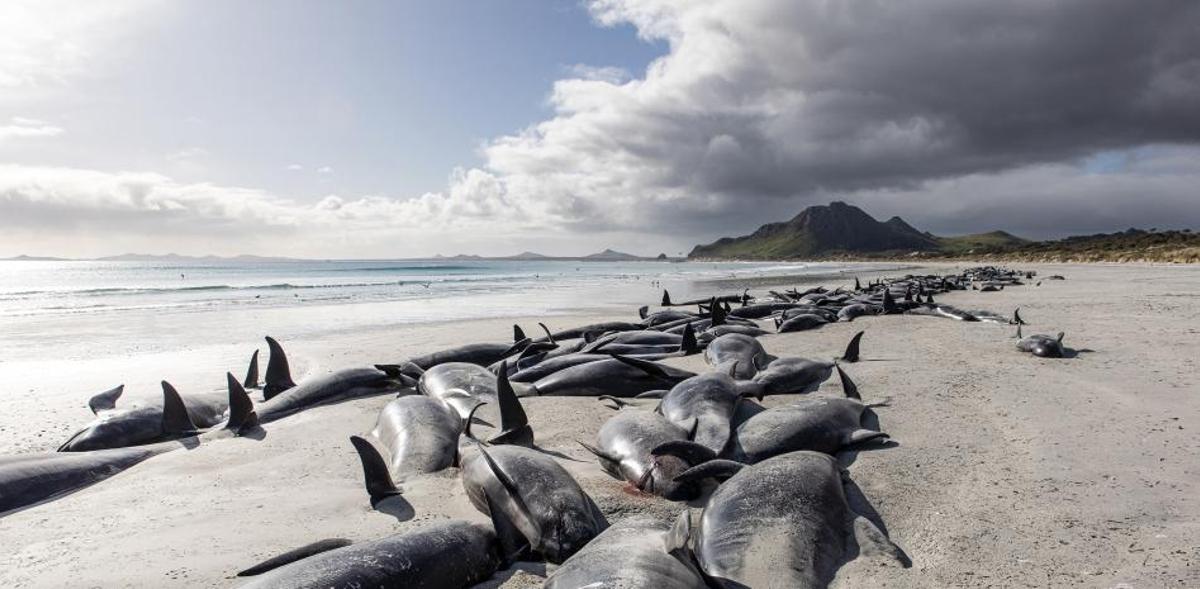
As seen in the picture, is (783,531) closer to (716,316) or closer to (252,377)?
(252,377)

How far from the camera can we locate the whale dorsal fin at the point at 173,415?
6.46 m

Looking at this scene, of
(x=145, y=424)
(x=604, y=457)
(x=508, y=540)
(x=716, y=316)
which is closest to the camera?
(x=508, y=540)

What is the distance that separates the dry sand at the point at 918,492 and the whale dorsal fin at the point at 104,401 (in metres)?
0.25

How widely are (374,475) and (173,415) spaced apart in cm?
363

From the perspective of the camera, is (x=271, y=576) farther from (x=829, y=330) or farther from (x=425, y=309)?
(x=425, y=309)

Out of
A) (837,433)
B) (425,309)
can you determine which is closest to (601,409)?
(837,433)

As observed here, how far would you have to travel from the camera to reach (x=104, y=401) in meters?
7.57

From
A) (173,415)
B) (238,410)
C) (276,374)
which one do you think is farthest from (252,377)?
(238,410)

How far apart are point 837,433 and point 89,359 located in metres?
12.8

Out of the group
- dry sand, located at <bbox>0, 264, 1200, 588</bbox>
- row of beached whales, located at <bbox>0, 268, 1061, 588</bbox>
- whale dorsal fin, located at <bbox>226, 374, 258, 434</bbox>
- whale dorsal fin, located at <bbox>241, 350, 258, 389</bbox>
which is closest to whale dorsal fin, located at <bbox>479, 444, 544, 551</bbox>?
row of beached whales, located at <bbox>0, 268, 1061, 588</bbox>

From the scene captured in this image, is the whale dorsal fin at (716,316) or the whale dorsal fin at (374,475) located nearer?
the whale dorsal fin at (374,475)

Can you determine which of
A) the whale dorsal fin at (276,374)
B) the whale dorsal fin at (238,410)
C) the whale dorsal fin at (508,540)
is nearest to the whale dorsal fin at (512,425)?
the whale dorsal fin at (508,540)

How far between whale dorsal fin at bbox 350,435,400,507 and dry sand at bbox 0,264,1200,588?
0.15 metres

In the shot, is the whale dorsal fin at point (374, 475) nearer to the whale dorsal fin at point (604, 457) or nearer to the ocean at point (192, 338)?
the whale dorsal fin at point (604, 457)
